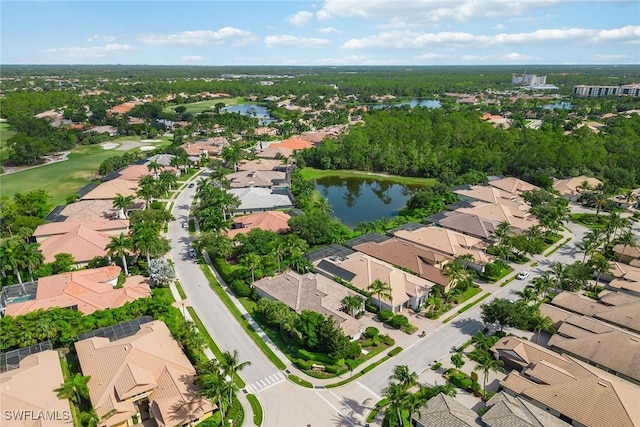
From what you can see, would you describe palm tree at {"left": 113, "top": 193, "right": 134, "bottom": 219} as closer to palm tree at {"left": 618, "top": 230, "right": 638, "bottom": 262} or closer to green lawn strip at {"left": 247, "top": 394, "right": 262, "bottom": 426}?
green lawn strip at {"left": 247, "top": 394, "right": 262, "bottom": 426}

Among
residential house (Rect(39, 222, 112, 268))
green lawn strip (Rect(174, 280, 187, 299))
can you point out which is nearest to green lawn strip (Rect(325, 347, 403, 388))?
green lawn strip (Rect(174, 280, 187, 299))

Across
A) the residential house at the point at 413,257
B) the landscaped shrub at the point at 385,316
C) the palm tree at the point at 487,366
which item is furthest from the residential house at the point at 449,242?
the palm tree at the point at 487,366

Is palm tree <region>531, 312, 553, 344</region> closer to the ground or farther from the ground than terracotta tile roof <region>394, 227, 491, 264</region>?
closer to the ground

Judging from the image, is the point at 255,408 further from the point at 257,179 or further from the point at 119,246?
the point at 257,179

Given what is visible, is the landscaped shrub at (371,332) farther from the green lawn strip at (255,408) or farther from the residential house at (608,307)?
the residential house at (608,307)

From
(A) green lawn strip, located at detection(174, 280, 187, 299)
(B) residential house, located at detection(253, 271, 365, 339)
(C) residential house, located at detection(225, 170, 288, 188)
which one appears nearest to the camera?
(B) residential house, located at detection(253, 271, 365, 339)

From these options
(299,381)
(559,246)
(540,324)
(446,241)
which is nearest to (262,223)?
(446,241)

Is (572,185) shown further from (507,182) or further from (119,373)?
(119,373)
